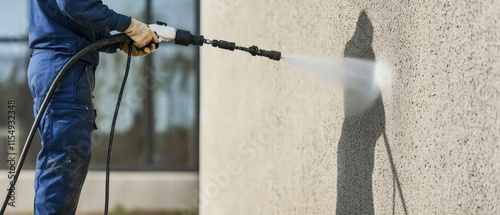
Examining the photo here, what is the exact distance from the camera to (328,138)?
86.0 inches

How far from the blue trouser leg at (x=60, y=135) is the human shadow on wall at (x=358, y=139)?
105 centimetres

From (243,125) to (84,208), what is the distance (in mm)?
2752

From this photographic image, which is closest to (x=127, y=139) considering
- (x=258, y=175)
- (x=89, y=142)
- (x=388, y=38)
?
(x=258, y=175)

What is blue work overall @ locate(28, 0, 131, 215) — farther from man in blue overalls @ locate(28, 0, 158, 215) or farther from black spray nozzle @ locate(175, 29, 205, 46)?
black spray nozzle @ locate(175, 29, 205, 46)

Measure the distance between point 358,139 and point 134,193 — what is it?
160 inches

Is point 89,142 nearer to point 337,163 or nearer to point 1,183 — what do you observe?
point 337,163

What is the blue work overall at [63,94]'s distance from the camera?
2.08 meters

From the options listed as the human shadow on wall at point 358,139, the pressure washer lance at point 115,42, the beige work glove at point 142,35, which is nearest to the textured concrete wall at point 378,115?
the human shadow on wall at point 358,139

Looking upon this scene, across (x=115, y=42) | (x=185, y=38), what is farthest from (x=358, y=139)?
(x=115, y=42)

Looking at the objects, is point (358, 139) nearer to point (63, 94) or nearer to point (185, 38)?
point (185, 38)

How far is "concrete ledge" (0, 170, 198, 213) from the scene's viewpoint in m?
5.51

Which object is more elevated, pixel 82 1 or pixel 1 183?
pixel 82 1

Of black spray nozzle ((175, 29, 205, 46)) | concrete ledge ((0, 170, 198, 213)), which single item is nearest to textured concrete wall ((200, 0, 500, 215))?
black spray nozzle ((175, 29, 205, 46))

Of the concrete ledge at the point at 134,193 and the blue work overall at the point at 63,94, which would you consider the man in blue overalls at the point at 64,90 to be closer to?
the blue work overall at the point at 63,94
